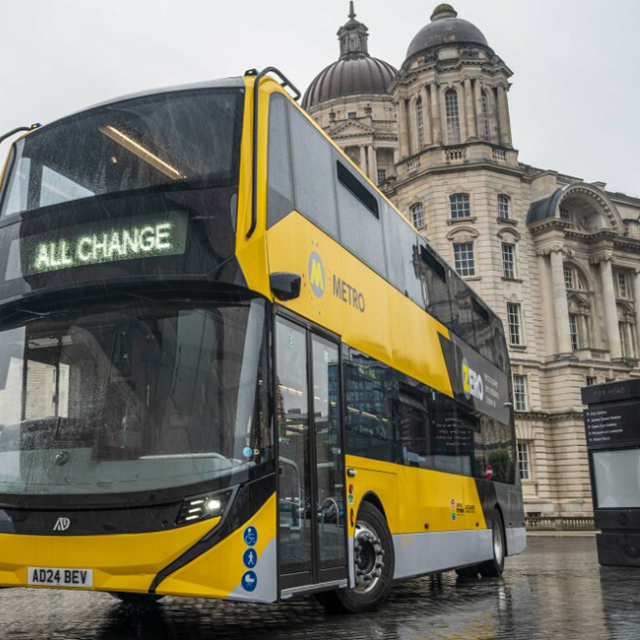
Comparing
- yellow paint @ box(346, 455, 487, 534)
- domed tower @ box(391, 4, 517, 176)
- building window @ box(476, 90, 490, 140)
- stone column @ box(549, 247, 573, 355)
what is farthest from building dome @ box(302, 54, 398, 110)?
yellow paint @ box(346, 455, 487, 534)

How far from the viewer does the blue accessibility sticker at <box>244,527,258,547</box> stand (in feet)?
22.5

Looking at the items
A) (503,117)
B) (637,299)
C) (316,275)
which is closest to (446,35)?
(503,117)

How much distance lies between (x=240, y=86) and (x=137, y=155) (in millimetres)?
1113

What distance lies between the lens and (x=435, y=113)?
178ft

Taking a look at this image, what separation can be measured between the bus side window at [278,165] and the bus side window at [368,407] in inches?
75.0

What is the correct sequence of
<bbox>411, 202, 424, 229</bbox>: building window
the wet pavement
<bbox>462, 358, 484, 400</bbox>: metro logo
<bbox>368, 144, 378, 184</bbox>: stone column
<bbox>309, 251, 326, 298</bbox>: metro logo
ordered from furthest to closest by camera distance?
<bbox>368, 144, 378, 184</bbox>: stone column < <bbox>411, 202, 424, 229</bbox>: building window < <bbox>462, 358, 484, 400</bbox>: metro logo < <bbox>309, 251, 326, 298</bbox>: metro logo < the wet pavement

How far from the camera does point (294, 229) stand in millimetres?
8391

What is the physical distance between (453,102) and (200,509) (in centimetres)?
5125

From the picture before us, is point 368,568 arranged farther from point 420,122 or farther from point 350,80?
point 350,80

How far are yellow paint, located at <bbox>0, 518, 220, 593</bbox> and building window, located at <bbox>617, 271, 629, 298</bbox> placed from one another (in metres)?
56.5

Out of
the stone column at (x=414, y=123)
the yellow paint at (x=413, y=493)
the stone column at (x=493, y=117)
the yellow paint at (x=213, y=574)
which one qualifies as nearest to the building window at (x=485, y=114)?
the stone column at (x=493, y=117)

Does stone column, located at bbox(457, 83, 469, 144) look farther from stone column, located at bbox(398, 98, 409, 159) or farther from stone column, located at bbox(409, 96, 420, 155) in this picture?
stone column, located at bbox(398, 98, 409, 159)

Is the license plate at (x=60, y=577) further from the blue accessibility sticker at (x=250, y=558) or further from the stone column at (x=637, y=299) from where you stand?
the stone column at (x=637, y=299)

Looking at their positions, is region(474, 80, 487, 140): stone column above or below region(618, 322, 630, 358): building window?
above
